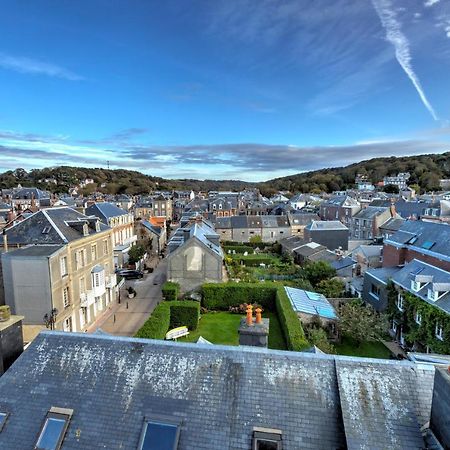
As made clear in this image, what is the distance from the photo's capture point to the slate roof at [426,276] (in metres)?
20.4

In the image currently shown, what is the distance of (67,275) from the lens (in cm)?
2378

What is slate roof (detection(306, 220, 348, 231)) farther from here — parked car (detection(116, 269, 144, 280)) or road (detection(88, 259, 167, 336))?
parked car (detection(116, 269, 144, 280))

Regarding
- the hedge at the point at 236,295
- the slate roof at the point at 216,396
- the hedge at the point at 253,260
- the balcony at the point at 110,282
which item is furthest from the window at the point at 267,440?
the hedge at the point at 253,260

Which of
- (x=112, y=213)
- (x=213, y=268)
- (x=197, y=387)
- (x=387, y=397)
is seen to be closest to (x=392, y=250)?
(x=213, y=268)

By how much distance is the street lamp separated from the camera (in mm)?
21312

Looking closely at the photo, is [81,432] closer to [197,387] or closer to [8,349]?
[197,387]

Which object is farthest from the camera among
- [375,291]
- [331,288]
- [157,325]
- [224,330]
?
A: [331,288]

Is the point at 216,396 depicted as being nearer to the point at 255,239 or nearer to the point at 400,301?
the point at 400,301

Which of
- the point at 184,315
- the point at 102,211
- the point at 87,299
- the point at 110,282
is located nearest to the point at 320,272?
the point at 184,315

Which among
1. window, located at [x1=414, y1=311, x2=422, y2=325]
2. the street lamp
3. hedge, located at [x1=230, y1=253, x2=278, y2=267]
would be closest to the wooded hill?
hedge, located at [x1=230, y1=253, x2=278, y2=267]

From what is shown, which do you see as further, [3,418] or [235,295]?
[235,295]

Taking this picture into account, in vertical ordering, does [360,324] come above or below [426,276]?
below

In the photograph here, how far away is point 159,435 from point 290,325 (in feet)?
50.0

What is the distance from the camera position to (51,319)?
70.0 ft
